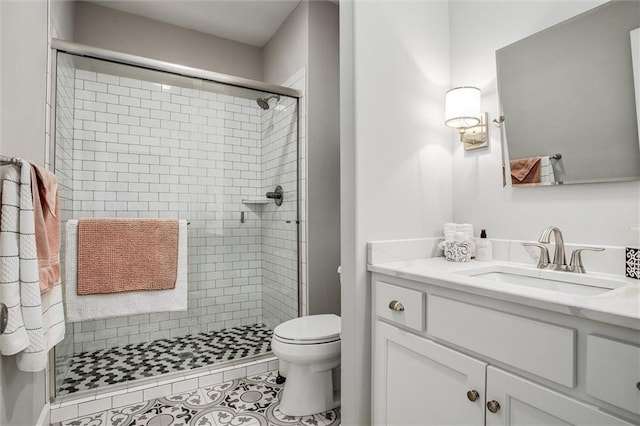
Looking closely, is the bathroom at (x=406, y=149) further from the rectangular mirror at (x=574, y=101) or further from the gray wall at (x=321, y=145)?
the gray wall at (x=321, y=145)

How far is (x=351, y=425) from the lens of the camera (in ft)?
4.83

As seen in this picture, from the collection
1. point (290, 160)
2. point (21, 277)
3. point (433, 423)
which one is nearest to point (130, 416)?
point (21, 277)

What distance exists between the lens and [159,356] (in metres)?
2.24

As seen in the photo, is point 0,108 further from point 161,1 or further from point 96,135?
point 161,1

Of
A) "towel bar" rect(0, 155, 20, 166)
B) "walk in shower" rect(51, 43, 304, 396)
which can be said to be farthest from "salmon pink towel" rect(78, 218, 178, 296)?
"towel bar" rect(0, 155, 20, 166)

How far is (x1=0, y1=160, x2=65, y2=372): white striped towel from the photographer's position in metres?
1.10

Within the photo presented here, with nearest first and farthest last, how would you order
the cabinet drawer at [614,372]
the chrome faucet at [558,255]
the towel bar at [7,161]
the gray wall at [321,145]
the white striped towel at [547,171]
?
1. the cabinet drawer at [614,372]
2. the towel bar at [7,161]
3. the chrome faucet at [558,255]
4. the white striped towel at [547,171]
5. the gray wall at [321,145]

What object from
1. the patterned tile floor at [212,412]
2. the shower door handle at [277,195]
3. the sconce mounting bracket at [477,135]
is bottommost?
the patterned tile floor at [212,412]

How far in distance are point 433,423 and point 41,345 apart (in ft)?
4.63

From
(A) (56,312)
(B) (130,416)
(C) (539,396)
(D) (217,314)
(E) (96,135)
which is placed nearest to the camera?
(C) (539,396)

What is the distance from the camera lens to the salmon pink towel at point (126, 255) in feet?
6.21

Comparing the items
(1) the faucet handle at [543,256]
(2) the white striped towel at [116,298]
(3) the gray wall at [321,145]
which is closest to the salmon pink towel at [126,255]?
(2) the white striped towel at [116,298]

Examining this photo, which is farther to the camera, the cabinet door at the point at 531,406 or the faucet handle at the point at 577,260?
the faucet handle at the point at 577,260

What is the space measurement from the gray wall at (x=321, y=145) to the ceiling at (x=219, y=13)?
25 cm
